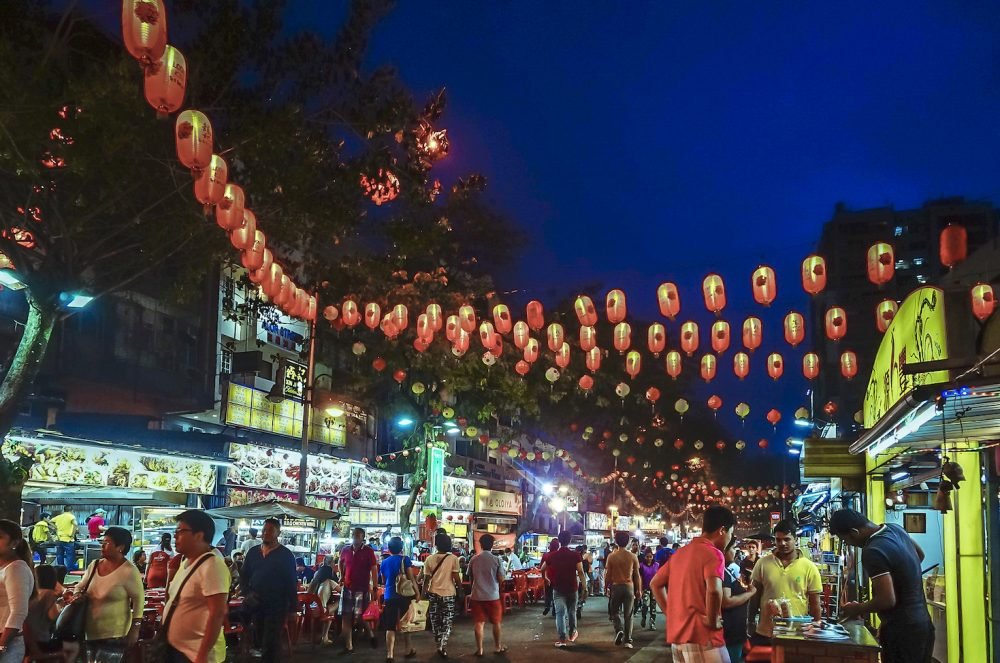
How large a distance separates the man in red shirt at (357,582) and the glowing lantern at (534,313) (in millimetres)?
6800

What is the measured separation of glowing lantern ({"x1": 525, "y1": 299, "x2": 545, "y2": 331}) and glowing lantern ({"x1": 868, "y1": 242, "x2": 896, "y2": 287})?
6.96m

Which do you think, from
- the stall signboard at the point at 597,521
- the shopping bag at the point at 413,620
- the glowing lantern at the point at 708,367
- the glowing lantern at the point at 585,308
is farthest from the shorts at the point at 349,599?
the stall signboard at the point at 597,521

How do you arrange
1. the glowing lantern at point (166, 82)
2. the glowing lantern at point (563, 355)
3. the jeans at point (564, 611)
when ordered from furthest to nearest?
the glowing lantern at point (563, 355)
the jeans at point (564, 611)
the glowing lantern at point (166, 82)

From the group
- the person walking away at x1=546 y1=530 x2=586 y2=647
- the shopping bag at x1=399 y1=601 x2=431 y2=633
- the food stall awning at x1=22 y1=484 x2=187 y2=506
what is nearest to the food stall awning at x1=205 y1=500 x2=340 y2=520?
the food stall awning at x1=22 y1=484 x2=187 y2=506

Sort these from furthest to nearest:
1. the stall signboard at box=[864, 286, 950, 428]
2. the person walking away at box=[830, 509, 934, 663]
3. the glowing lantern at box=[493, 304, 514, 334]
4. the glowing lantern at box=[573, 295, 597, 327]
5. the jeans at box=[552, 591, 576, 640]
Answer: the glowing lantern at box=[493, 304, 514, 334] → the glowing lantern at box=[573, 295, 597, 327] → the jeans at box=[552, 591, 576, 640] → the stall signboard at box=[864, 286, 950, 428] → the person walking away at box=[830, 509, 934, 663]

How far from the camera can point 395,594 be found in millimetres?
13266

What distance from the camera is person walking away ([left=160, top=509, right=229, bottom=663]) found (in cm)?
588

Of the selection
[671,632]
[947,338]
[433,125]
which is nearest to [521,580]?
[433,125]

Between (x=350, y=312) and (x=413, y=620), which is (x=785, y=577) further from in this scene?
(x=350, y=312)

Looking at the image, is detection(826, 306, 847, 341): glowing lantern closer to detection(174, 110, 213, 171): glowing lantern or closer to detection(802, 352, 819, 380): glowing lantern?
detection(802, 352, 819, 380): glowing lantern

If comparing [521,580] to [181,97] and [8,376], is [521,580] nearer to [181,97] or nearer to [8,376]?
[8,376]

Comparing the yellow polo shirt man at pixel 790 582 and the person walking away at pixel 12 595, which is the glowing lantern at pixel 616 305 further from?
the person walking away at pixel 12 595

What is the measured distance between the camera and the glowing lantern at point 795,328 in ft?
66.6

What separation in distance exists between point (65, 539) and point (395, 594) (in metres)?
8.52
